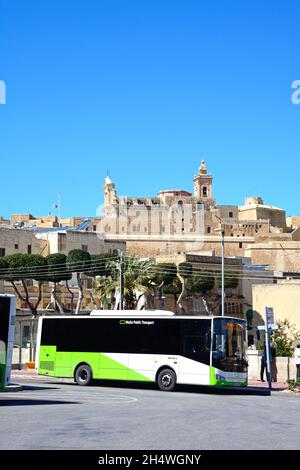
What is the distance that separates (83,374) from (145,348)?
314cm

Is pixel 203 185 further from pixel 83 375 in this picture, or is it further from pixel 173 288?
pixel 83 375

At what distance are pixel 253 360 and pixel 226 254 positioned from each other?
91.3 meters

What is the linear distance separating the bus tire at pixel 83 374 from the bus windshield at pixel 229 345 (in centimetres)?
556

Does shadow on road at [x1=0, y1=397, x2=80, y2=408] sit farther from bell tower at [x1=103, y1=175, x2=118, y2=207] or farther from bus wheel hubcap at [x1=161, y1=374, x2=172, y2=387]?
bell tower at [x1=103, y1=175, x2=118, y2=207]

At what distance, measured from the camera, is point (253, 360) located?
35.7 meters

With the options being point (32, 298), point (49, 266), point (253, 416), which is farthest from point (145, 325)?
point (32, 298)

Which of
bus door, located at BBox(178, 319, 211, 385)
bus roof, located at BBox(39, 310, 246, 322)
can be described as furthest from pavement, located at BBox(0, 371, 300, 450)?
bus roof, located at BBox(39, 310, 246, 322)

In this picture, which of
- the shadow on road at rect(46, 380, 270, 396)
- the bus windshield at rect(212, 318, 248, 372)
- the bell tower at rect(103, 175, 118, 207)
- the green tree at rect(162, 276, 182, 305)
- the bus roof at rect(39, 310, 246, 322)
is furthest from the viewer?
the bell tower at rect(103, 175, 118, 207)

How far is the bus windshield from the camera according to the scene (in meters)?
27.9

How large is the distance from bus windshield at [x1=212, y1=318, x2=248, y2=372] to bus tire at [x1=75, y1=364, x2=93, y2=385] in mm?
5563

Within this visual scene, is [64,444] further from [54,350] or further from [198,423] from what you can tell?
[54,350]

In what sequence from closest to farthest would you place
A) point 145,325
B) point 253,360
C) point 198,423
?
point 198,423
point 145,325
point 253,360

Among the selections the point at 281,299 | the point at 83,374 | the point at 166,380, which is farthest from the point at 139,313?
the point at 281,299
